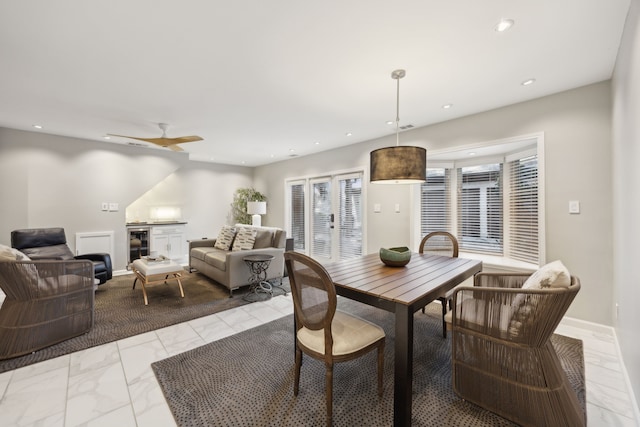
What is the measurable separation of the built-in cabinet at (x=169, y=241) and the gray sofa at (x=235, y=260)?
4.05 ft

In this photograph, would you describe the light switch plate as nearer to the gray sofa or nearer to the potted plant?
the gray sofa

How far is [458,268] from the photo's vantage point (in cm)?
229

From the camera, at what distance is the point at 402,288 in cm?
171

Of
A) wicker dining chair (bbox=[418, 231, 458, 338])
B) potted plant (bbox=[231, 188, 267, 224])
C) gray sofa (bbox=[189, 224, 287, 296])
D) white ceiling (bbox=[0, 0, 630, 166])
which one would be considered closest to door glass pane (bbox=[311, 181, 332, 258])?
gray sofa (bbox=[189, 224, 287, 296])

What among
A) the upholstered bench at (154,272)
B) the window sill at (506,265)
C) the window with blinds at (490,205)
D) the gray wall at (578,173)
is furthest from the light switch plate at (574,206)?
the upholstered bench at (154,272)

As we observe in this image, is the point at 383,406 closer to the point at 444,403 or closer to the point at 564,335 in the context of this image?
the point at 444,403

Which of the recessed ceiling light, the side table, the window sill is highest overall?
the recessed ceiling light

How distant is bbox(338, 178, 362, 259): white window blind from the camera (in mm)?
5070

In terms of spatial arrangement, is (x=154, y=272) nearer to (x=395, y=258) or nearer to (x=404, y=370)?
(x=395, y=258)

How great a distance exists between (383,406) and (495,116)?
3385mm

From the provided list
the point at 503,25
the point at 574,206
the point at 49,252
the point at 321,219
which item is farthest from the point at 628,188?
the point at 49,252

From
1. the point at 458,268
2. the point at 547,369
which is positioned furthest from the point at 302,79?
the point at 547,369

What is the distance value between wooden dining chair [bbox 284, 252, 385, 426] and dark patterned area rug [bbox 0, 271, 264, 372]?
1947 mm

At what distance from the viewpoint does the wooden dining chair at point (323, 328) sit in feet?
4.86
